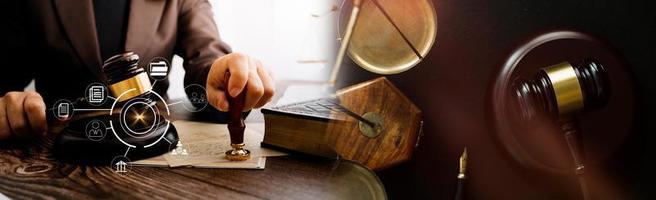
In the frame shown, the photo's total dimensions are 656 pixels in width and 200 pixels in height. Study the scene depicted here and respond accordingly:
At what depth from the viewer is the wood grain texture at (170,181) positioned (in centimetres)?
63

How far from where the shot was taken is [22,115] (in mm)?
855

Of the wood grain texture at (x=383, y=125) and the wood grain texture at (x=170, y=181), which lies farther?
the wood grain texture at (x=383, y=125)

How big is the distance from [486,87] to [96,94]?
652 mm

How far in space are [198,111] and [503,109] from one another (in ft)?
1.68

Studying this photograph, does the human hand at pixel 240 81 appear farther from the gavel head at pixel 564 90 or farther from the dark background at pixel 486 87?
the gavel head at pixel 564 90

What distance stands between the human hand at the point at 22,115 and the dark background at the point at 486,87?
0.49 meters

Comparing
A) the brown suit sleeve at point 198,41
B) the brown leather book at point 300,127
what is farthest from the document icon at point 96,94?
the brown leather book at point 300,127

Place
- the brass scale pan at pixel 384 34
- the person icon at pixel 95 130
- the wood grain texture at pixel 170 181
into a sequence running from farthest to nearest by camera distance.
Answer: the brass scale pan at pixel 384 34 < the person icon at pixel 95 130 < the wood grain texture at pixel 170 181

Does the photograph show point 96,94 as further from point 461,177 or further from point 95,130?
point 461,177

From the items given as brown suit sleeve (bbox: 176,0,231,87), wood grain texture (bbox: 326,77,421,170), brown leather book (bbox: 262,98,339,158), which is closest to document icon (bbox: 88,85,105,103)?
brown suit sleeve (bbox: 176,0,231,87)

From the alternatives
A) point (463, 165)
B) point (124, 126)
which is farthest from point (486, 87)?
point (124, 126)

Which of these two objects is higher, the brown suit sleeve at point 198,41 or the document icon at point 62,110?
the brown suit sleeve at point 198,41

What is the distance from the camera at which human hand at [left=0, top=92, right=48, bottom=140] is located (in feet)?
2.72

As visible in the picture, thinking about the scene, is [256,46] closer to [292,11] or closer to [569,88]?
[292,11]
